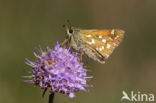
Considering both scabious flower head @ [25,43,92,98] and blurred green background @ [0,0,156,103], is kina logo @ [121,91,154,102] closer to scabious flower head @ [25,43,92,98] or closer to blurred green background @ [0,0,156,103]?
blurred green background @ [0,0,156,103]

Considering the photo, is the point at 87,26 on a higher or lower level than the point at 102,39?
higher

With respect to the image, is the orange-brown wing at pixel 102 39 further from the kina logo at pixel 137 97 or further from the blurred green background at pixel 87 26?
the blurred green background at pixel 87 26

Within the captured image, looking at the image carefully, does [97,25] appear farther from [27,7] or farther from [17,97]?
[17,97]

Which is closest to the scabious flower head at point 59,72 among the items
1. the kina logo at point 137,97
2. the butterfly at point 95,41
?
the butterfly at point 95,41

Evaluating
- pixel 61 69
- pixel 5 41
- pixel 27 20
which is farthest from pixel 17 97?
pixel 61 69

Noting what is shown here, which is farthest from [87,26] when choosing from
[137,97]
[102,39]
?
[102,39]

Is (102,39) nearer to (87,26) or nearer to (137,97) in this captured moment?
(137,97)
